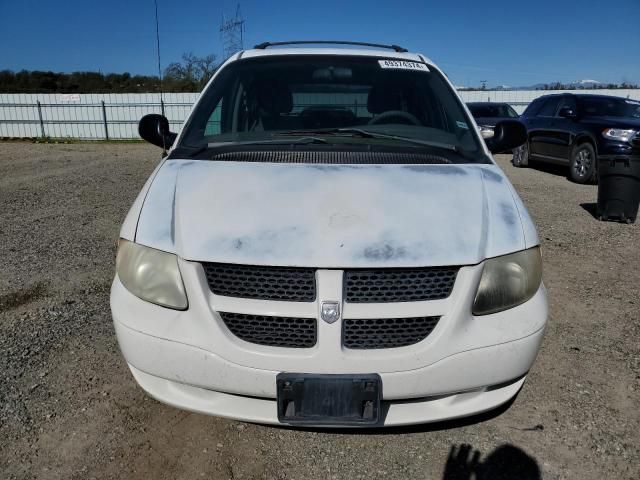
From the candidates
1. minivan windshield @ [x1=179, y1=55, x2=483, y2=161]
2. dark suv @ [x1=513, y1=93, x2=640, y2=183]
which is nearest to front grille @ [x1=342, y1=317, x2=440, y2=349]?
minivan windshield @ [x1=179, y1=55, x2=483, y2=161]

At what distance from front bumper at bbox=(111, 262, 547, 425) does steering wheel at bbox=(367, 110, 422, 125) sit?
147 cm

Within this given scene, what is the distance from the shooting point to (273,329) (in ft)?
6.39

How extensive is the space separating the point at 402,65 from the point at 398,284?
189 centimetres

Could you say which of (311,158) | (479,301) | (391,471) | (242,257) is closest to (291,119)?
(311,158)

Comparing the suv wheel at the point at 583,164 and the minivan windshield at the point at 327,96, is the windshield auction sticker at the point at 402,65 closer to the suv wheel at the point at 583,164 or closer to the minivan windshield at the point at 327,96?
the minivan windshield at the point at 327,96

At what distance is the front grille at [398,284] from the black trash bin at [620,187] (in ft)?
19.2

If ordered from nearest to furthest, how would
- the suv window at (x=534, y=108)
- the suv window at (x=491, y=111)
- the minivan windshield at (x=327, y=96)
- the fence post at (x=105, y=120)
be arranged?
the minivan windshield at (x=327, y=96) → the suv window at (x=534, y=108) → the suv window at (x=491, y=111) → the fence post at (x=105, y=120)

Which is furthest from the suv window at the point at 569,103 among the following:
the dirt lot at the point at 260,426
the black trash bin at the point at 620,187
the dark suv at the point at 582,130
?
the dirt lot at the point at 260,426

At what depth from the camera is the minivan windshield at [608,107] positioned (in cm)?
966

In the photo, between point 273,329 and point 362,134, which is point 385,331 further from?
point 362,134

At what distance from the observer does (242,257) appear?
6.35 ft

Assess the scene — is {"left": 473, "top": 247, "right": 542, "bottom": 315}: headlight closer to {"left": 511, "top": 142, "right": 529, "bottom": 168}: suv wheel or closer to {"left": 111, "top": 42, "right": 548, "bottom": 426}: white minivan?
{"left": 111, "top": 42, "right": 548, "bottom": 426}: white minivan

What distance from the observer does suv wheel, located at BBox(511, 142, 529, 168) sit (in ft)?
38.3

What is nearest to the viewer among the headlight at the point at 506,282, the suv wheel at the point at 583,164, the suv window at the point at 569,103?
the headlight at the point at 506,282
